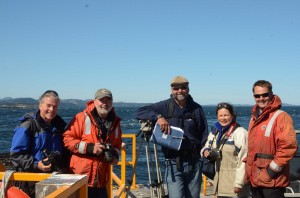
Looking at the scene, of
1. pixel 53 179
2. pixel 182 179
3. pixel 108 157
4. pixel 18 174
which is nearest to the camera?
pixel 53 179

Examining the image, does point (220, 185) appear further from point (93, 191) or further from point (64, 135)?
point (64, 135)

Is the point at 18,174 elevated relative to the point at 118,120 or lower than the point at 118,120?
lower

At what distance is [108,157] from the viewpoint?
3.56 meters

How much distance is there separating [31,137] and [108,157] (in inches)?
30.1

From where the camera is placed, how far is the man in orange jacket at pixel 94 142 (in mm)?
3530

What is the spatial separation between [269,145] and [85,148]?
5.85 ft

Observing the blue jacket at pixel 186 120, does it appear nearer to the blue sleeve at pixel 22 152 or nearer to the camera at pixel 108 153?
the camera at pixel 108 153

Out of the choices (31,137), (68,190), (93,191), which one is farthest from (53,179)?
(93,191)

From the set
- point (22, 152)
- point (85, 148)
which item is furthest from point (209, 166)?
point (22, 152)

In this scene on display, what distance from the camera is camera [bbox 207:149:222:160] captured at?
3.92 meters

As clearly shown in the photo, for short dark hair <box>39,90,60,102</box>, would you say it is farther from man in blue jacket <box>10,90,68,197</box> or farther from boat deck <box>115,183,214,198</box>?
boat deck <box>115,183,214,198</box>

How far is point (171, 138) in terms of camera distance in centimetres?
405

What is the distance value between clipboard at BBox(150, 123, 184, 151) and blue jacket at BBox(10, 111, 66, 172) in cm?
113

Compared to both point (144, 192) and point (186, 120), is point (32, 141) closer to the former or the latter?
point (186, 120)
